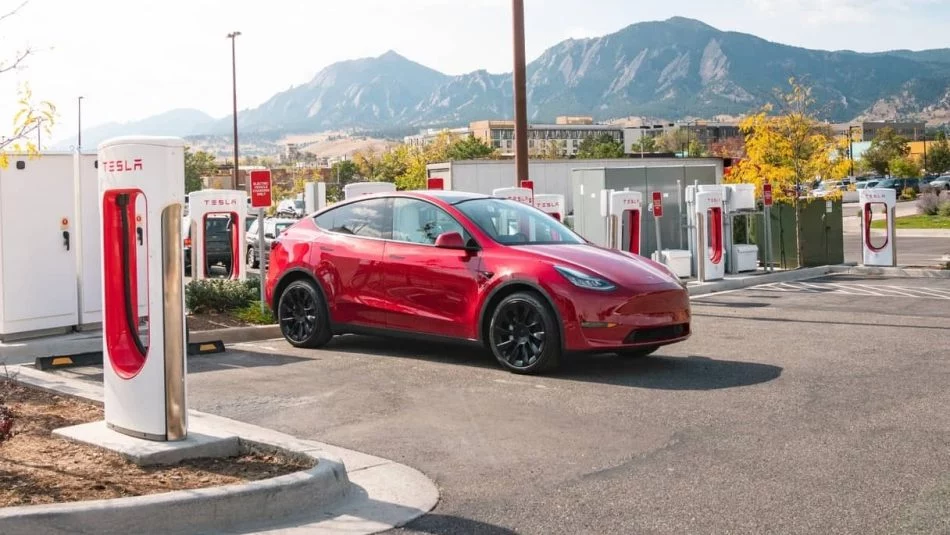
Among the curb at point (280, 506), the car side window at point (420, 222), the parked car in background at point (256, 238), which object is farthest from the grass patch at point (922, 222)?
the curb at point (280, 506)

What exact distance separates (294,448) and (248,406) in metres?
2.12

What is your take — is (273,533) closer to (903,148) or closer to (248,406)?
(248,406)

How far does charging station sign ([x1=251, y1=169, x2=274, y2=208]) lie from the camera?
15.1 meters

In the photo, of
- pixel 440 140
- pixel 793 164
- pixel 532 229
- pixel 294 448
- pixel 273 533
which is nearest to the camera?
pixel 273 533

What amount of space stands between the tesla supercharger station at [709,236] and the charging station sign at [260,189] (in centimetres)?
797

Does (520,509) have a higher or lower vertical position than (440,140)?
lower

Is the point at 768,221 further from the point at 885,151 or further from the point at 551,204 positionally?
the point at 885,151

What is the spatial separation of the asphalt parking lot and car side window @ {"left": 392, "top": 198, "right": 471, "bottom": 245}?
1158mm

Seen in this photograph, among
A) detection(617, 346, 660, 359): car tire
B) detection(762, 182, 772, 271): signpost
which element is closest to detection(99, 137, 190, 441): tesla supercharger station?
detection(617, 346, 660, 359): car tire

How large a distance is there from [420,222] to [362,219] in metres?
0.79

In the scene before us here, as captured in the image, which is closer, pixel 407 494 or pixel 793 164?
pixel 407 494

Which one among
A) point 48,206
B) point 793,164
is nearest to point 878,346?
point 48,206

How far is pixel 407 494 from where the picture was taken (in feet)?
19.0

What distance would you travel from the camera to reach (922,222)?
45.8 meters
